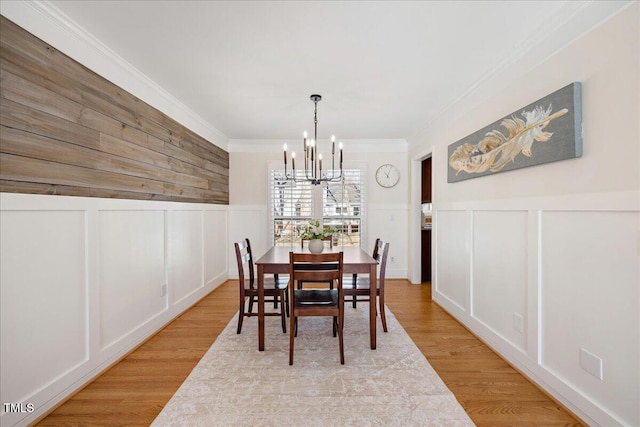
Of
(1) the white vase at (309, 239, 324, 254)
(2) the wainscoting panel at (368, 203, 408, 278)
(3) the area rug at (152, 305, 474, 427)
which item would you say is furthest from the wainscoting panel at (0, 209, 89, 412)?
(2) the wainscoting panel at (368, 203, 408, 278)

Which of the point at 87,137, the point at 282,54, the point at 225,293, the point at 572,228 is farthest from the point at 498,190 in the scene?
the point at 225,293

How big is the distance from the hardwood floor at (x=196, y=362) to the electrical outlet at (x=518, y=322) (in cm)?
32

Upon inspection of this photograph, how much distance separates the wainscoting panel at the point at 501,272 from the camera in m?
2.34

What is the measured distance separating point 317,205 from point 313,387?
3553 mm

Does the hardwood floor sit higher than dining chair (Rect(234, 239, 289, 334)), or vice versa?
dining chair (Rect(234, 239, 289, 334))

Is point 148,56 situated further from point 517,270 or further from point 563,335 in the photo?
point 563,335

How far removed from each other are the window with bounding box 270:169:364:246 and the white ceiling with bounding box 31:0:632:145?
76.2 inches

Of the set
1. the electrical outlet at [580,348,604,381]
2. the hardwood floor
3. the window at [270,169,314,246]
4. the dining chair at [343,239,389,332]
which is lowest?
the hardwood floor

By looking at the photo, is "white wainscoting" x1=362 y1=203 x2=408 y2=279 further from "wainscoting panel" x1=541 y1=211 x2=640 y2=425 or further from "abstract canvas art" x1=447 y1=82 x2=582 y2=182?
"wainscoting panel" x1=541 y1=211 x2=640 y2=425

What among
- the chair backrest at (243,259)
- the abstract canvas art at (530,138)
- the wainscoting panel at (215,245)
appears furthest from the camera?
the wainscoting panel at (215,245)

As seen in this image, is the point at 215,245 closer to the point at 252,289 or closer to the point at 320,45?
the point at 252,289

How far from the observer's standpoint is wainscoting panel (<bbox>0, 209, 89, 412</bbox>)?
167 cm

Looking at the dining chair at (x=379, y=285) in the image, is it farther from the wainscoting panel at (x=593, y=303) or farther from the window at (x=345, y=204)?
the window at (x=345, y=204)

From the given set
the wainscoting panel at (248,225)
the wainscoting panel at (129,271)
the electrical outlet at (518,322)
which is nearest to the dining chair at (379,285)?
the electrical outlet at (518,322)
